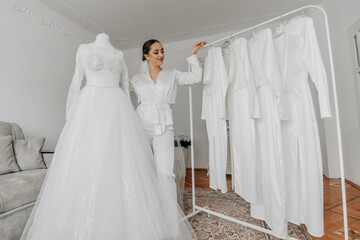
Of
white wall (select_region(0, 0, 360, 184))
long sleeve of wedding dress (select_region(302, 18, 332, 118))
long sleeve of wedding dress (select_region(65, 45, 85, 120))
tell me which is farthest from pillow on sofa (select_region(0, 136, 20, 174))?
long sleeve of wedding dress (select_region(302, 18, 332, 118))

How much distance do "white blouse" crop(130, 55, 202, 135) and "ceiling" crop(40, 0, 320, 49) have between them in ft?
6.24

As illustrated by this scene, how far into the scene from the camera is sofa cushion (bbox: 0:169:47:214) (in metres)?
1.31

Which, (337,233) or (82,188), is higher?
(82,188)

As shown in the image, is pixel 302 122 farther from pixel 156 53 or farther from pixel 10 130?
pixel 10 130

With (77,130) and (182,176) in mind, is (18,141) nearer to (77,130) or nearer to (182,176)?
(77,130)

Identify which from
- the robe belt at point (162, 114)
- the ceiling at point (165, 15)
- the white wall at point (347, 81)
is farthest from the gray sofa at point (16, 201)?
the white wall at point (347, 81)

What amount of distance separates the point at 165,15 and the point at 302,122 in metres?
2.88

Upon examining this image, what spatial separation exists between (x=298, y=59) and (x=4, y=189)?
2.08m

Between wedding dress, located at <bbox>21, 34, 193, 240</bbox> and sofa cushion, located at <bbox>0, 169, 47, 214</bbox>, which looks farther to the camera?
sofa cushion, located at <bbox>0, 169, 47, 214</bbox>

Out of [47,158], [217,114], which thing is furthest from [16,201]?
[217,114]

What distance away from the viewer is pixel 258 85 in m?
1.38

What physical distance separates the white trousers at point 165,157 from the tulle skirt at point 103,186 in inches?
3.0

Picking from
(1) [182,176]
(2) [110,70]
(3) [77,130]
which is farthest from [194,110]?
(3) [77,130]

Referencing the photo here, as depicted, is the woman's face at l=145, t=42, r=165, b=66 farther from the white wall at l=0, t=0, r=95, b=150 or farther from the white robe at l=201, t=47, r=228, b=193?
the white wall at l=0, t=0, r=95, b=150
